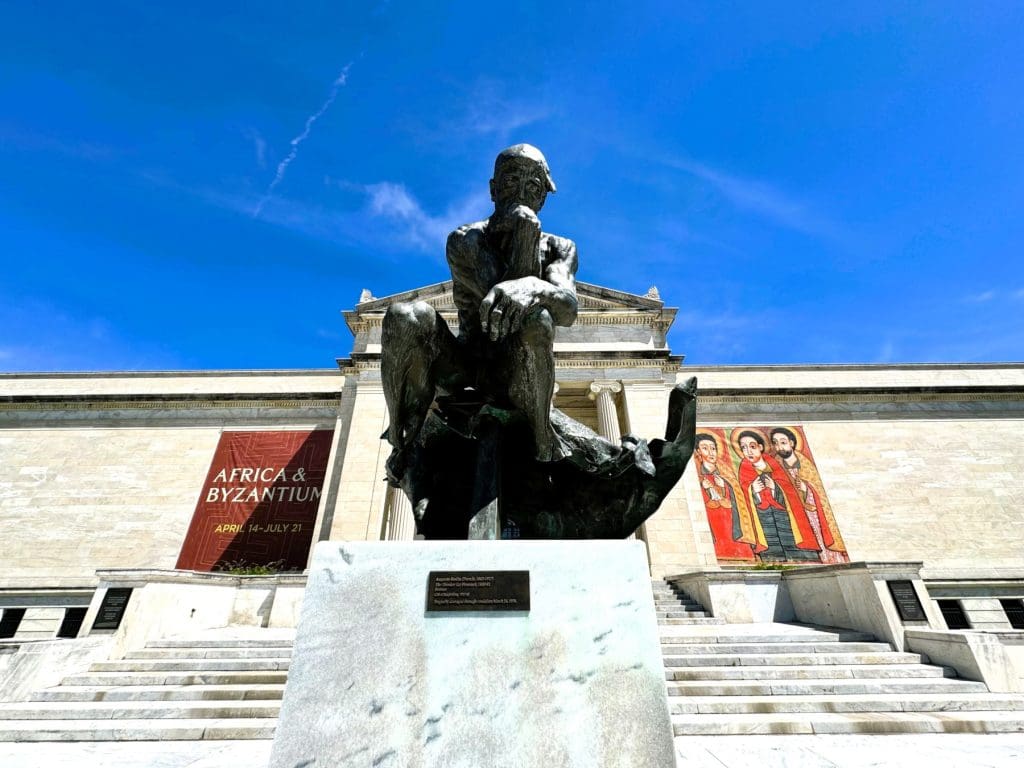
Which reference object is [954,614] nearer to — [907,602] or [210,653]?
[907,602]

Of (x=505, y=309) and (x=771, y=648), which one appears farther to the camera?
(x=771, y=648)

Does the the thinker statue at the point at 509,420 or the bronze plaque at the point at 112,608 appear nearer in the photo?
the the thinker statue at the point at 509,420

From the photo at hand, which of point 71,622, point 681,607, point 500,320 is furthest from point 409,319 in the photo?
point 71,622

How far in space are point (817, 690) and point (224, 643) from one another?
7.91 meters

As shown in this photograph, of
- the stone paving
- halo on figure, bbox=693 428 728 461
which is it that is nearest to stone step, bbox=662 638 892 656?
the stone paving

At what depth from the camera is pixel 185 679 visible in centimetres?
575

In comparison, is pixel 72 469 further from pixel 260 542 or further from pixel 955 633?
pixel 955 633

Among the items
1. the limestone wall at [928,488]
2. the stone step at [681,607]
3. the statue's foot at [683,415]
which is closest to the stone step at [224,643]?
the statue's foot at [683,415]

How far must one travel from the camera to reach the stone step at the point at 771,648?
6.47 metres

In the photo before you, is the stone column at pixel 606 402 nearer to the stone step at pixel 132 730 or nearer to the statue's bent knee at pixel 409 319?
the stone step at pixel 132 730

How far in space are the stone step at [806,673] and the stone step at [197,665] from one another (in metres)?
4.96

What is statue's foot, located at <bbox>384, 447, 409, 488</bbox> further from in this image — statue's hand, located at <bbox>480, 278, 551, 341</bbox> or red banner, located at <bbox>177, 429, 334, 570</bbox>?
red banner, located at <bbox>177, 429, 334, 570</bbox>

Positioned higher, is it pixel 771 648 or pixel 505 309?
pixel 505 309

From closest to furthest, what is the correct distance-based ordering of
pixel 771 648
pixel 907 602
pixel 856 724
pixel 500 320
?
pixel 500 320, pixel 856 724, pixel 771 648, pixel 907 602
